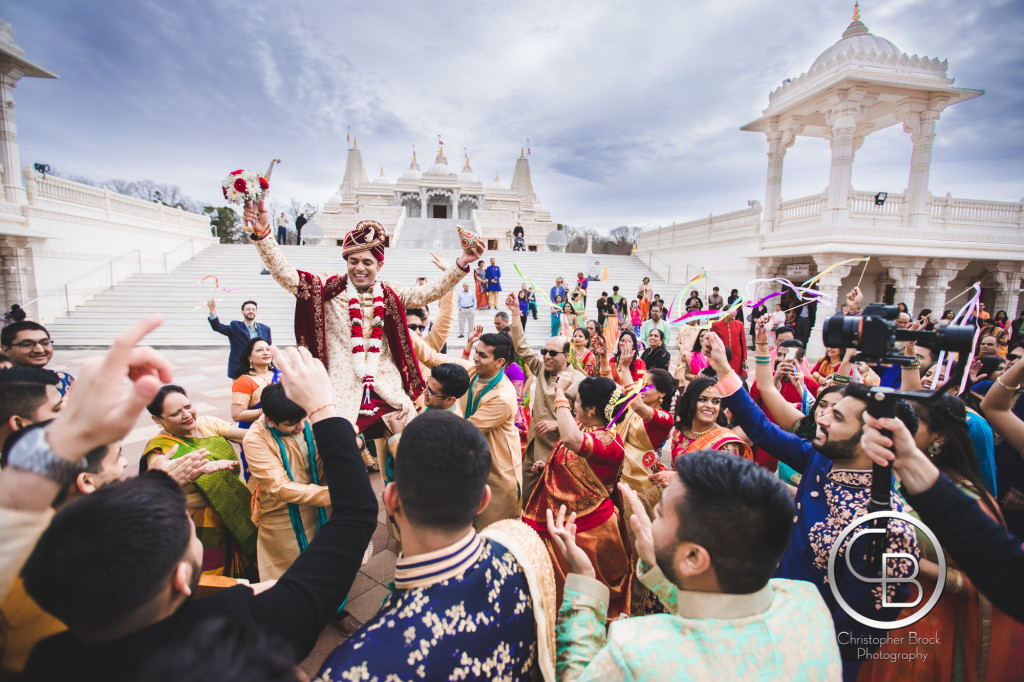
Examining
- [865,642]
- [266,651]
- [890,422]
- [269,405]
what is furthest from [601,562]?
[266,651]

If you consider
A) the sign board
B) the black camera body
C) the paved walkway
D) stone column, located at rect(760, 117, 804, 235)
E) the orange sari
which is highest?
stone column, located at rect(760, 117, 804, 235)

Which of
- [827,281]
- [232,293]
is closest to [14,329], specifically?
[232,293]

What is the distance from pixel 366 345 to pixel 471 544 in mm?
2093

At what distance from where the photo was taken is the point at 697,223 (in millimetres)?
20922

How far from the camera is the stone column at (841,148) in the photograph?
14031 mm

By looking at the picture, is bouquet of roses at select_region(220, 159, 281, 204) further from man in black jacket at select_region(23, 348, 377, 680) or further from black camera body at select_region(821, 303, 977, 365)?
black camera body at select_region(821, 303, 977, 365)

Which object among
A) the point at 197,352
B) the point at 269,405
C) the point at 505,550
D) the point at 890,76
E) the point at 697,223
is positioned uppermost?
the point at 890,76

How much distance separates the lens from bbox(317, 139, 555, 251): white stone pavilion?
100 ft

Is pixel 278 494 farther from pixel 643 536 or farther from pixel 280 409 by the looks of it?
pixel 643 536

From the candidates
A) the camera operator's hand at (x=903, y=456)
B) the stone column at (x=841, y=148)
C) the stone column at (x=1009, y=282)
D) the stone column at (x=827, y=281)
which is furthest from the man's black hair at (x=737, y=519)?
the stone column at (x=1009, y=282)

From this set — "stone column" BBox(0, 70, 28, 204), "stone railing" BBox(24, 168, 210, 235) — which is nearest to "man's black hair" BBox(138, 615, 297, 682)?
"stone column" BBox(0, 70, 28, 204)

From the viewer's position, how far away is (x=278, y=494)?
2.39 m

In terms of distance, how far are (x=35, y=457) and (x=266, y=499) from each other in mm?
1856

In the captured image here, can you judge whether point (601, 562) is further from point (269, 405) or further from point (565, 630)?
point (269, 405)
